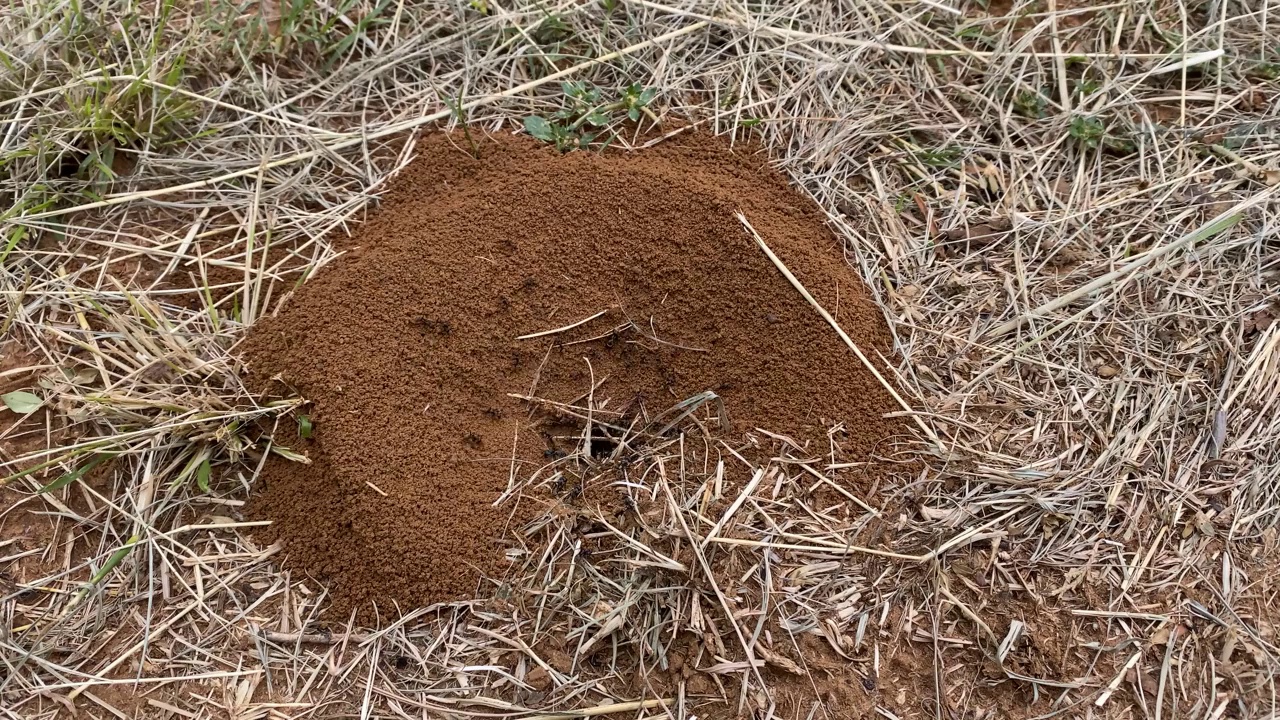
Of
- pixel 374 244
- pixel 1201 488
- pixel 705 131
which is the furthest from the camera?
pixel 705 131

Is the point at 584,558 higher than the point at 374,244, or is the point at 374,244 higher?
the point at 374,244

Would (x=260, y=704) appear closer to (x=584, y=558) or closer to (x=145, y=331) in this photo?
(x=584, y=558)

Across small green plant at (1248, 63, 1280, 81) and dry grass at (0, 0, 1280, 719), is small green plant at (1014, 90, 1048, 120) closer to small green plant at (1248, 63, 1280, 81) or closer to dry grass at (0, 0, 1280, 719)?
dry grass at (0, 0, 1280, 719)

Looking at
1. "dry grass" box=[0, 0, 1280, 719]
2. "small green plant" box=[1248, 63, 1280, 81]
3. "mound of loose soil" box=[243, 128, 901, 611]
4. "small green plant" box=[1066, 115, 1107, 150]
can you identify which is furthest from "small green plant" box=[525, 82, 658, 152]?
"small green plant" box=[1248, 63, 1280, 81]

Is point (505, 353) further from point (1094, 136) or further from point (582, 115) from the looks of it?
point (1094, 136)

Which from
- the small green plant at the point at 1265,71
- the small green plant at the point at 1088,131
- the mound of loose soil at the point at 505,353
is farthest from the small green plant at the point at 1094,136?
the mound of loose soil at the point at 505,353

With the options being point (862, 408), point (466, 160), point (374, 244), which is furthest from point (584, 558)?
point (466, 160)
